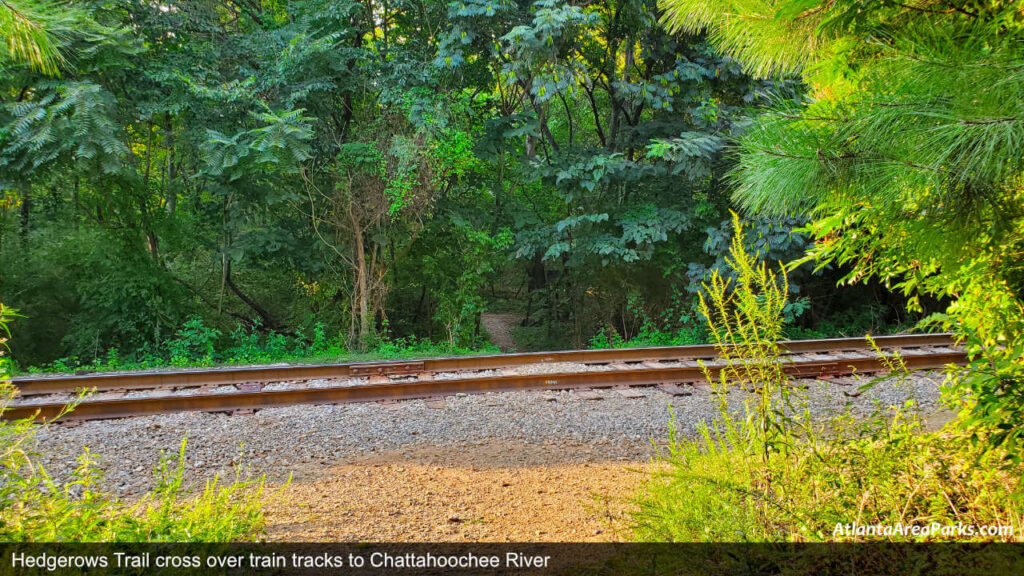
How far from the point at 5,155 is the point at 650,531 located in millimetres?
8741

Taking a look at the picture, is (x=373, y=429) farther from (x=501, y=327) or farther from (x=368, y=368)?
(x=501, y=327)

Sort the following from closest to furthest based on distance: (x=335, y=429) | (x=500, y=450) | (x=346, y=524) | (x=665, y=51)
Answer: (x=346, y=524) < (x=500, y=450) < (x=335, y=429) < (x=665, y=51)

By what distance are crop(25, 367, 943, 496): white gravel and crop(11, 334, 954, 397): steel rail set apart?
52.9 inches

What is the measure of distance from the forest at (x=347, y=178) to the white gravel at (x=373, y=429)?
11.3ft

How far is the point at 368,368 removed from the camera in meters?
7.21

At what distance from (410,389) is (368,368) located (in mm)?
1223

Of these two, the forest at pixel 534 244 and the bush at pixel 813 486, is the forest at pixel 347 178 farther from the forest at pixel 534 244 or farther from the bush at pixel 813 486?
the bush at pixel 813 486

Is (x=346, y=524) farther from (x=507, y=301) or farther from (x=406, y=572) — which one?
(x=507, y=301)

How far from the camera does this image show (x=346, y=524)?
3252mm

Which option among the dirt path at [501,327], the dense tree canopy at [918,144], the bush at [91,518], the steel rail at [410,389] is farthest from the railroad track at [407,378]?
the dirt path at [501,327]

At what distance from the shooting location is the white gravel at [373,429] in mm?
4461

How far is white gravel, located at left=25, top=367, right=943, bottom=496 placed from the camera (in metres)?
4.46

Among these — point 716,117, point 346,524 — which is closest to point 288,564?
point 346,524
